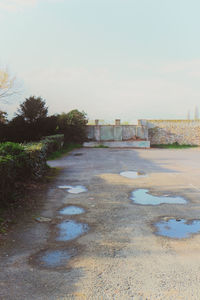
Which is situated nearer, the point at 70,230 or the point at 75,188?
the point at 70,230

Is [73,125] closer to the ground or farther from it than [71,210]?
farther from it

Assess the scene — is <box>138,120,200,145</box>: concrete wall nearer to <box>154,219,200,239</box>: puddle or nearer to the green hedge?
the green hedge

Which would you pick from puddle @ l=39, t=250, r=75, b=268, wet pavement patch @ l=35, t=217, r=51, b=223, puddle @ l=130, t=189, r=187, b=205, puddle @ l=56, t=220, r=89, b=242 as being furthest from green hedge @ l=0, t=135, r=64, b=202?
puddle @ l=130, t=189, r=187, b=205

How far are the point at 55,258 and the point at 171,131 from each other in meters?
31.1

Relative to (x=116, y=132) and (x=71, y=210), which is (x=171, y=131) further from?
(x=71, y=210)

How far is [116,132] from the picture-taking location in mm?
31656

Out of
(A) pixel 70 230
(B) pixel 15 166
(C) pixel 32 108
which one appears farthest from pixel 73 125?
(A) pixel 70 230

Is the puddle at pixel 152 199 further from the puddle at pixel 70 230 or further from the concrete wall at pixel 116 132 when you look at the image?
the concrete wall at pixel 116 132

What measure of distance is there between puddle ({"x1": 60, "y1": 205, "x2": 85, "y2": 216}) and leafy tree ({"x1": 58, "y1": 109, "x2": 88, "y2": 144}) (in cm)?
2136

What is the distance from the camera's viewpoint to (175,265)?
3.74 m

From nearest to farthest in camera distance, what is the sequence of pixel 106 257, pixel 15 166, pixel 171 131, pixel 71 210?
pixel 106 257 → pixel 71 210 → pixel 15 166 → pixel 171 131

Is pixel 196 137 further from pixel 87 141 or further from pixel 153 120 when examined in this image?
pixel 87 141

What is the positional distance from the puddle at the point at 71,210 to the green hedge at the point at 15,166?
130cm

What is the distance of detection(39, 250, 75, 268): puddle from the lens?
3.83m
